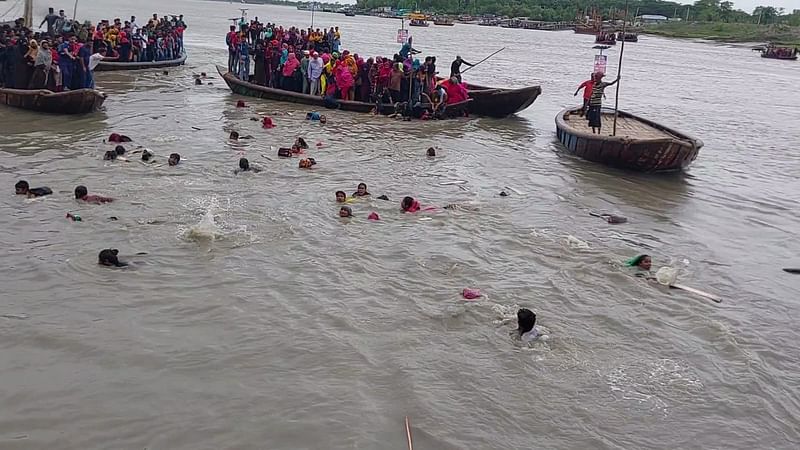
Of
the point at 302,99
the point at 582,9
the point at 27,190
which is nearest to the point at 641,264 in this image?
the point at 27,190

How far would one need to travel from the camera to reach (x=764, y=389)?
24.2 feet

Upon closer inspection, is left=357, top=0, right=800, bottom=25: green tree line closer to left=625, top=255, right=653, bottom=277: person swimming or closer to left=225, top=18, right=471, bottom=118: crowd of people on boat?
left=225, top=18, right=471, bottom=118: crowd of people on boat

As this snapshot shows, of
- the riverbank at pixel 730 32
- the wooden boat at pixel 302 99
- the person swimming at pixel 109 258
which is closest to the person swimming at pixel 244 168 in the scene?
the person swimming at pixel 109 258

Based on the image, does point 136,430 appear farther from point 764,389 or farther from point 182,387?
point 764,389

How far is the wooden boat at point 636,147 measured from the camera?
1548cm

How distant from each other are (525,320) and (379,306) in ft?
5.91

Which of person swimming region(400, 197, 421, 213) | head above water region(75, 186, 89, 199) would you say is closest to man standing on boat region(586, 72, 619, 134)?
person swimming region(400, 197, 421, 213)

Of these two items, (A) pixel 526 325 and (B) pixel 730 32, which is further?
(B) pixel 730 32

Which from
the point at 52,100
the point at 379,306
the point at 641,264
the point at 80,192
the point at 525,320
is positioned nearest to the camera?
the point at 525,320

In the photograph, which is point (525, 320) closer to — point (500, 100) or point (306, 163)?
point (306, 163)

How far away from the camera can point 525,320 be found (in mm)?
7859

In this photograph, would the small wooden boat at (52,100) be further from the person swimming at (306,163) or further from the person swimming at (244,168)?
the person swimming at (306,163)

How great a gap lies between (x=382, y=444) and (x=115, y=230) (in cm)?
613

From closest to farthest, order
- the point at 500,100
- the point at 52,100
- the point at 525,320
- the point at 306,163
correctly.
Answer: the point at 525,320, the point at 306,163, the point at 52,100, the point at 500,100
